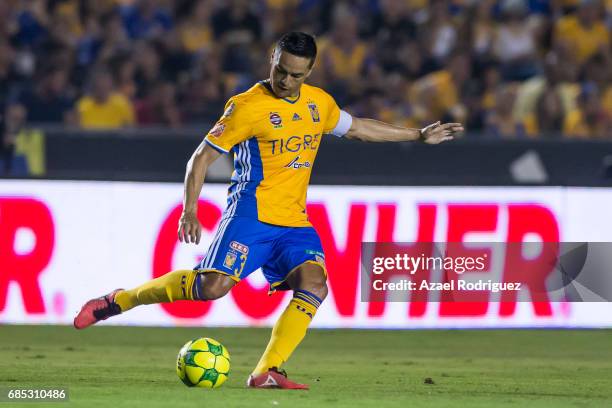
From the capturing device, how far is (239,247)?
8.61 meters

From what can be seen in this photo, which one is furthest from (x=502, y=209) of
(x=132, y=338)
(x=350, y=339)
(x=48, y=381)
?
(x=48, y=381)

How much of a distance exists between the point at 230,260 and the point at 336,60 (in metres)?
8.73

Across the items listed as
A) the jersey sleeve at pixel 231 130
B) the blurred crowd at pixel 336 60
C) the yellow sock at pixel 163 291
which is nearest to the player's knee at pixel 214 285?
the yellow sock at pixel 163 291

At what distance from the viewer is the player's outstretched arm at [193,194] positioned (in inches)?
320

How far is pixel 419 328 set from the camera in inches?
488

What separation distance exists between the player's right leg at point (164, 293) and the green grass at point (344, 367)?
0.43 m

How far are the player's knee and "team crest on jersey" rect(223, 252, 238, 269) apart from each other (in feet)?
0.23

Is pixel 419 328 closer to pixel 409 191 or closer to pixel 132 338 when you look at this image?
pixel 409 191

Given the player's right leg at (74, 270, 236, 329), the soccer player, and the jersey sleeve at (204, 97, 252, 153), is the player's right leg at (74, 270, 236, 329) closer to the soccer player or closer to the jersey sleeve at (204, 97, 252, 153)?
the soccer player

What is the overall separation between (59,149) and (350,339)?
15.8 feet

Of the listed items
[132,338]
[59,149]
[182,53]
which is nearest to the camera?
[132,338]

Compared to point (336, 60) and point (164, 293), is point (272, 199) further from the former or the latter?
point (336, 60)

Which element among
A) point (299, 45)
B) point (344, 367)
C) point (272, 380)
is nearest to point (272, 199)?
point (299, 45)

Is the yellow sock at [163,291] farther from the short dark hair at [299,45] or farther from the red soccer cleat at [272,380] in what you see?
the short dark hair at [299,45]
